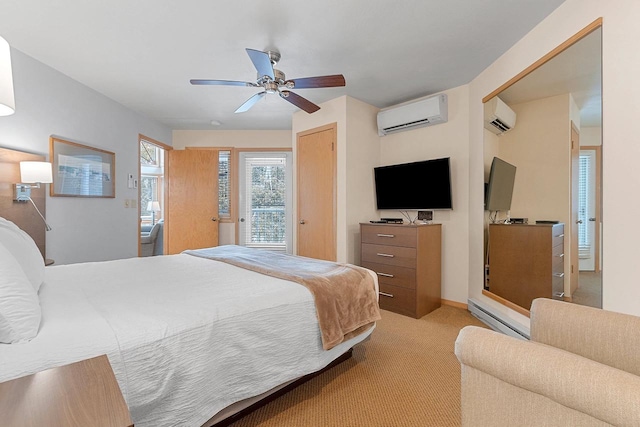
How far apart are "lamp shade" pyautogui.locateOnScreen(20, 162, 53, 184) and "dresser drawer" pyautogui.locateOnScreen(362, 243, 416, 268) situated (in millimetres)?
3052

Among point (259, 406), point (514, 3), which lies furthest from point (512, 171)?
point (259, 406)

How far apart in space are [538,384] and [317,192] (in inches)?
129

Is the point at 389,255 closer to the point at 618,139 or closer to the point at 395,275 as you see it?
the point at 395,275

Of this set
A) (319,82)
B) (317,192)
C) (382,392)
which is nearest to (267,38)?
(319,82)

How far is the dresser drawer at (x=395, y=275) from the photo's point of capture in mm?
3076

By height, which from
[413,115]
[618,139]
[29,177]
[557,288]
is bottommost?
[557,288]

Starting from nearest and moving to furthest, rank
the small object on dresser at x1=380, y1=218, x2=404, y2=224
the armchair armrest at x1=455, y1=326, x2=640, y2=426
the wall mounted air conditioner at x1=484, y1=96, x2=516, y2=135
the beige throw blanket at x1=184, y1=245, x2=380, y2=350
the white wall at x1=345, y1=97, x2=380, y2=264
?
the armchair armrest at x1=455, y1=326, x2=640, y2=426
the beige throw blanket at x1=184, y1=245, x2=380, y2=350
the wall mounted air conditioner at x1=484, y1=96, x2=516, y2=135
the small object on dresser at x1=380, y1=218, x2=404, y2=224
the white wall at x1=345, y1=97, x2=380, y2=264

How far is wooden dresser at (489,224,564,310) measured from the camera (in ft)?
7.18

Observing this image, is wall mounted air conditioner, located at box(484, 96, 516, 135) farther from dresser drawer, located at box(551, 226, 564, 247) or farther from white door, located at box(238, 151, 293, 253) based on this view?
white door, located at box(238, 151, 293, 253)

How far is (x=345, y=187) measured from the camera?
3582 millimetres

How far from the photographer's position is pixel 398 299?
3.19 m

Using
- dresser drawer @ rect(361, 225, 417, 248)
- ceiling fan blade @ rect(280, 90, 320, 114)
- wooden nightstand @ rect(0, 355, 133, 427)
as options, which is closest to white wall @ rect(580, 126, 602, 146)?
dresser drawer @ rect(361, 225, 417, 248)

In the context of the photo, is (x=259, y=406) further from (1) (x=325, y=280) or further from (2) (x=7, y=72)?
(2) (x=7, y=72)

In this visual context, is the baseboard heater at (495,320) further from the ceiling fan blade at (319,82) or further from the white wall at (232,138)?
the white wall at (232,138)
